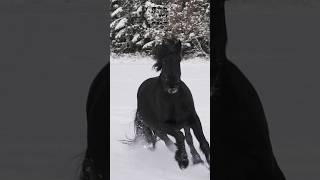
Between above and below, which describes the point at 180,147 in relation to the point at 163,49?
below

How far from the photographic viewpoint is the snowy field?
1.93 m

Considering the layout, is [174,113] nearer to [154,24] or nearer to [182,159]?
[182,159]

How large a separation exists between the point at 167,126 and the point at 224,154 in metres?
0.25

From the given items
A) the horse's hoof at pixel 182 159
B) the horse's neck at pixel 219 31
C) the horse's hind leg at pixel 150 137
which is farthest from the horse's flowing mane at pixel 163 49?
the horse's hoof at pixel 182 159

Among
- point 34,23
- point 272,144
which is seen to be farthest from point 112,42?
point 272,144

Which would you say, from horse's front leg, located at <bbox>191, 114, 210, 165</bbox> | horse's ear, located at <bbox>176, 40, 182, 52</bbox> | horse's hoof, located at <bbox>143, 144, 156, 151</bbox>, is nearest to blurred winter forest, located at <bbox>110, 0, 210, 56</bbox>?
horse's ear, located at <bbox>176, 40, 182, 52</bbox>

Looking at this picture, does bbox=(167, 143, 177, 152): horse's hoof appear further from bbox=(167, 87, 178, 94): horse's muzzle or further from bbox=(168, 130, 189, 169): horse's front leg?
bbox=(167, 87, 178, 94): horse's muzzle

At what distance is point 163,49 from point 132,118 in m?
0.30

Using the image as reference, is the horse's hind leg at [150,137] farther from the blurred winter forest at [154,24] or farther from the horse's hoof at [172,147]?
the blurred winter forest at [154,24]

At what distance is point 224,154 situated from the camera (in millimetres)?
1934

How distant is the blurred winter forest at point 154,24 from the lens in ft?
6.40

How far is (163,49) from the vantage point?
6.51ft

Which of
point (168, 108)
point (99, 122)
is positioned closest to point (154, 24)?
point (168, 108)

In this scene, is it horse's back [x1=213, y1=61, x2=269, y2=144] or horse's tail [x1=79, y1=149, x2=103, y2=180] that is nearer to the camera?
horse's back [x1=213, y1=61, x2=269, y2=144]
